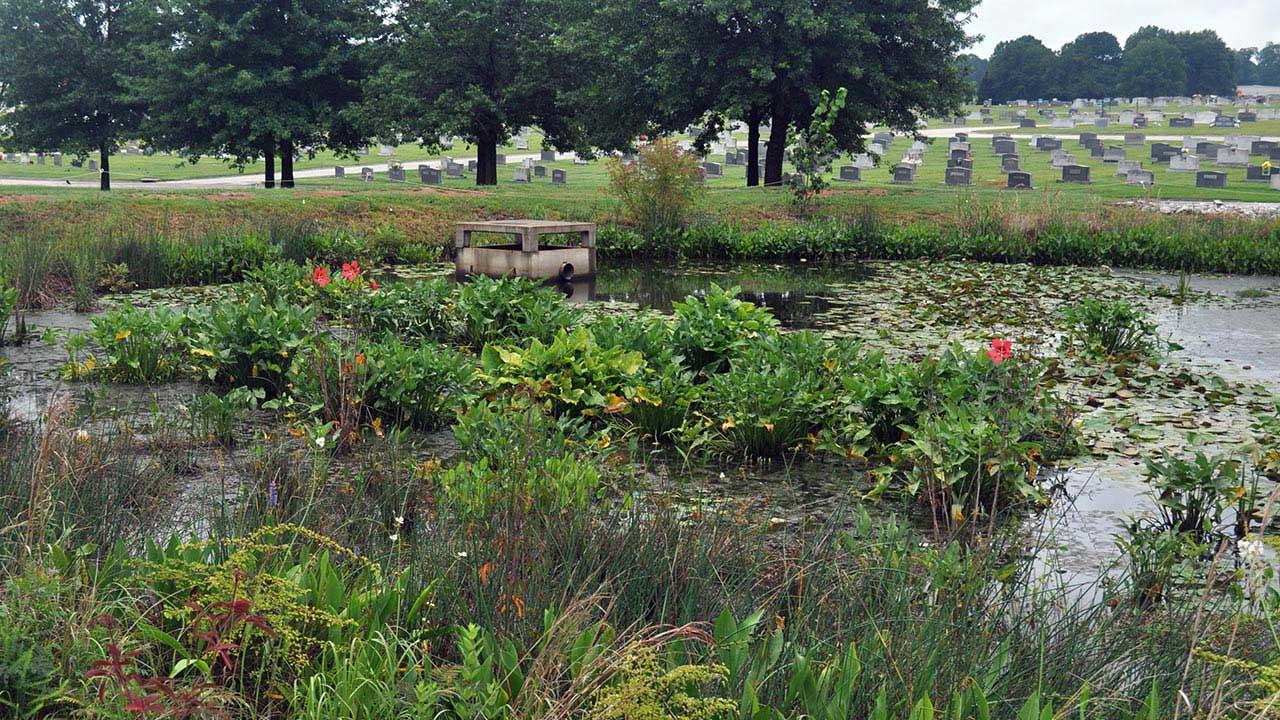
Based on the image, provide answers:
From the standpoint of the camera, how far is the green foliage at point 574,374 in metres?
6.98

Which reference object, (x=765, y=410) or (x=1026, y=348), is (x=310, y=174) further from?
(x=765, y=410)

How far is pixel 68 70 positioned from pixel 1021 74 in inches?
3060

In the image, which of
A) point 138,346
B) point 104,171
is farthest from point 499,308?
point 104,171

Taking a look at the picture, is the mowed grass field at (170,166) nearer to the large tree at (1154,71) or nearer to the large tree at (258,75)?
the large tree at (258,75)

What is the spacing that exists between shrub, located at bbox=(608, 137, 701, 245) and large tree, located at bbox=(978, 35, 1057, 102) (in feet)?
254

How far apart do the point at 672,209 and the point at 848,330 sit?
8.89 meters

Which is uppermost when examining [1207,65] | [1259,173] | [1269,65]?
[1269,65]

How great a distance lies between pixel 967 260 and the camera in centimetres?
1812

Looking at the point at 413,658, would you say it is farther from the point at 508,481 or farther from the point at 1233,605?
the point at 1233,605

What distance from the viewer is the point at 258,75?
26.2 m

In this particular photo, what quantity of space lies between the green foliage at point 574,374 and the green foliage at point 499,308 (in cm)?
177

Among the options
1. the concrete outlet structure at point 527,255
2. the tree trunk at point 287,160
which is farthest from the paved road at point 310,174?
the concrete outlet structure at point 527,255

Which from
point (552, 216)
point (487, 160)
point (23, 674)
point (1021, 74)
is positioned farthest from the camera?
point (1021, 74)

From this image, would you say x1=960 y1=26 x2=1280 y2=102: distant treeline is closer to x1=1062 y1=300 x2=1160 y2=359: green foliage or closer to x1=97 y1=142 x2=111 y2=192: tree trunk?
x1=97 y1=142 x2=111 y2=192: tree trunk
